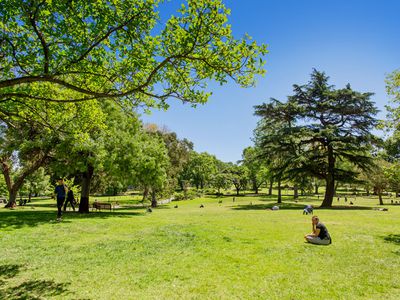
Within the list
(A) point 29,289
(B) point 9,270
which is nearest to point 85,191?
(B) point 9,270

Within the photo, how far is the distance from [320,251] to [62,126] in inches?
453

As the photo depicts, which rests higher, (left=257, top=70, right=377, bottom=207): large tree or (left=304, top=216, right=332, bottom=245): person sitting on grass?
(left=257, top=70, right=377, bottom=207): large tree

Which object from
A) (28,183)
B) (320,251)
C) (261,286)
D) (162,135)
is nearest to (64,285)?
(261,286)

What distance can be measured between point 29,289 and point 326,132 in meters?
33.0

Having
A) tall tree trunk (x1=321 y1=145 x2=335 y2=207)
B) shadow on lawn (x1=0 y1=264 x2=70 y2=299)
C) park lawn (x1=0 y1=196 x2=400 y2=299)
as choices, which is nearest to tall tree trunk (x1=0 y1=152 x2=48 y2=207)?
park lawn (x1=0 y1=196 x2=400 y2=299)

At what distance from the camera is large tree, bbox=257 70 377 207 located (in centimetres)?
3372

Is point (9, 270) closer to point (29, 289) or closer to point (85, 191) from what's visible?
point (29, 289)

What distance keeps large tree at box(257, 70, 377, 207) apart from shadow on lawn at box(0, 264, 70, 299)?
3040cm

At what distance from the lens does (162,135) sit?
164ft

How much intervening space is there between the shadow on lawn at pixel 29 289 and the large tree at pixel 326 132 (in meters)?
30.4

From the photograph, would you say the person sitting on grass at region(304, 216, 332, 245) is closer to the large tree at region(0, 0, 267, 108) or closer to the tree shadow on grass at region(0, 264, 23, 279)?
the large tree at region(0, 0, 267, 108)

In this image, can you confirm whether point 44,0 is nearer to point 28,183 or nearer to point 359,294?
point 359,294

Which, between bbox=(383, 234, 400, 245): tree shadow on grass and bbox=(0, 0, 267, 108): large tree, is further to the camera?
bbox=(383, 234, 400, 245): tree shadow on grass

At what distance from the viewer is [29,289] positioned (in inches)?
260
